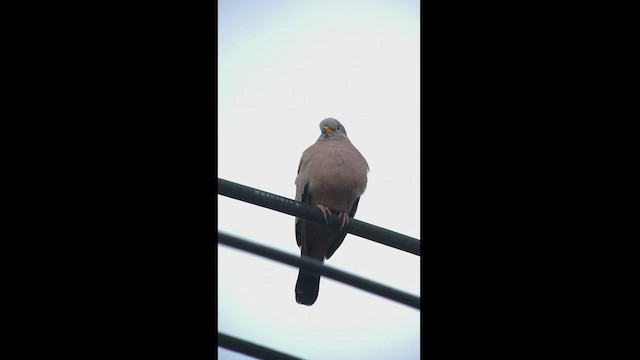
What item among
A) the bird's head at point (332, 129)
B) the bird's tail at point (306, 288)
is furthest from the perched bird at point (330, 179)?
the bird's tail at point (306, 288)

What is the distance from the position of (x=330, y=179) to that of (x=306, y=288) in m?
0.75

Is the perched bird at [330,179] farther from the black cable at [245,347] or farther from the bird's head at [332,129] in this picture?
the black cable at [245,347]

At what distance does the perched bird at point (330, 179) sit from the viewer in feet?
12.9

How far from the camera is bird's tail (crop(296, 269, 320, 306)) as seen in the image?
3264 millimetres

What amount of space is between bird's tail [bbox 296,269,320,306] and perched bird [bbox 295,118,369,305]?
0.99 ft

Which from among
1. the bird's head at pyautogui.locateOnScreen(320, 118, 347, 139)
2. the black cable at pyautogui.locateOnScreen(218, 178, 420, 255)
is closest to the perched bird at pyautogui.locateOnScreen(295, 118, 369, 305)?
the bird's head at pyautogui.locateOnScreen(320, 118, 347, 139)

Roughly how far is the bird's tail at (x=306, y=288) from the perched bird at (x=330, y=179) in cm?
30

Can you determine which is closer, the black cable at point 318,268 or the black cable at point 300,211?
the black cable at point 318,268
